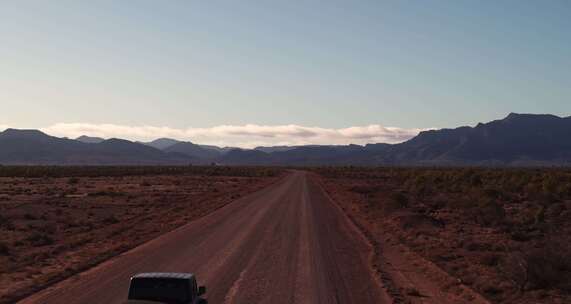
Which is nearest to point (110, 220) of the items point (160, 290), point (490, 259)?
point (490, 259)

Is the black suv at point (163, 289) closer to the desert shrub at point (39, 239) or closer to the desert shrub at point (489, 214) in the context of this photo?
the desert shrub at point (39, 239)

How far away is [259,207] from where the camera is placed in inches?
1726

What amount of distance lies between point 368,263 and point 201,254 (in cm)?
597

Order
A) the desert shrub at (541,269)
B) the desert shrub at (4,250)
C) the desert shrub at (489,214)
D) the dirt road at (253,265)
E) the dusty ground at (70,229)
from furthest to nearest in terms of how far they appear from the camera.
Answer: the desert shrub at (489,214) → the desert shrub at (4,250) → the dusty ground at (70,229) → the desert shrub at (541,269) → the dirt road at (253,265)

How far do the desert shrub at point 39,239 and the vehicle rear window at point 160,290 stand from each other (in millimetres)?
16259

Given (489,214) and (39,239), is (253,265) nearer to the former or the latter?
(39,239)

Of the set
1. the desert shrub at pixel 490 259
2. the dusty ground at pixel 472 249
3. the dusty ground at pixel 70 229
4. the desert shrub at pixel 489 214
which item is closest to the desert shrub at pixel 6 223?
the dusty ground at pixel 70 229

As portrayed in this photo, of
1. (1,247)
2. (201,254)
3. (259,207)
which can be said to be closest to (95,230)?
(1,247)

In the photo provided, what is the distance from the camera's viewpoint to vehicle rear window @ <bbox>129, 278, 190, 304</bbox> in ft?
A: 35.6

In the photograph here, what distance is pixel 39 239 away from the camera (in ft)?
87.1

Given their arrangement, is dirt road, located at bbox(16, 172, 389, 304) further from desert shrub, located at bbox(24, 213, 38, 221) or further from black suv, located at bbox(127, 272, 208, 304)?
desert shrub, located at bbox(24, 213, 38, 221)

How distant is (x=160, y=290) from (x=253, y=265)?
31.6 ft

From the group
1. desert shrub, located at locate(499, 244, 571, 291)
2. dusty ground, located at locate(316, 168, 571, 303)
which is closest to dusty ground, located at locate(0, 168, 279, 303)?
dusty ground, located at locate(316, 168, 571, 303)

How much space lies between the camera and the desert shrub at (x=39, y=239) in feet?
84.5
